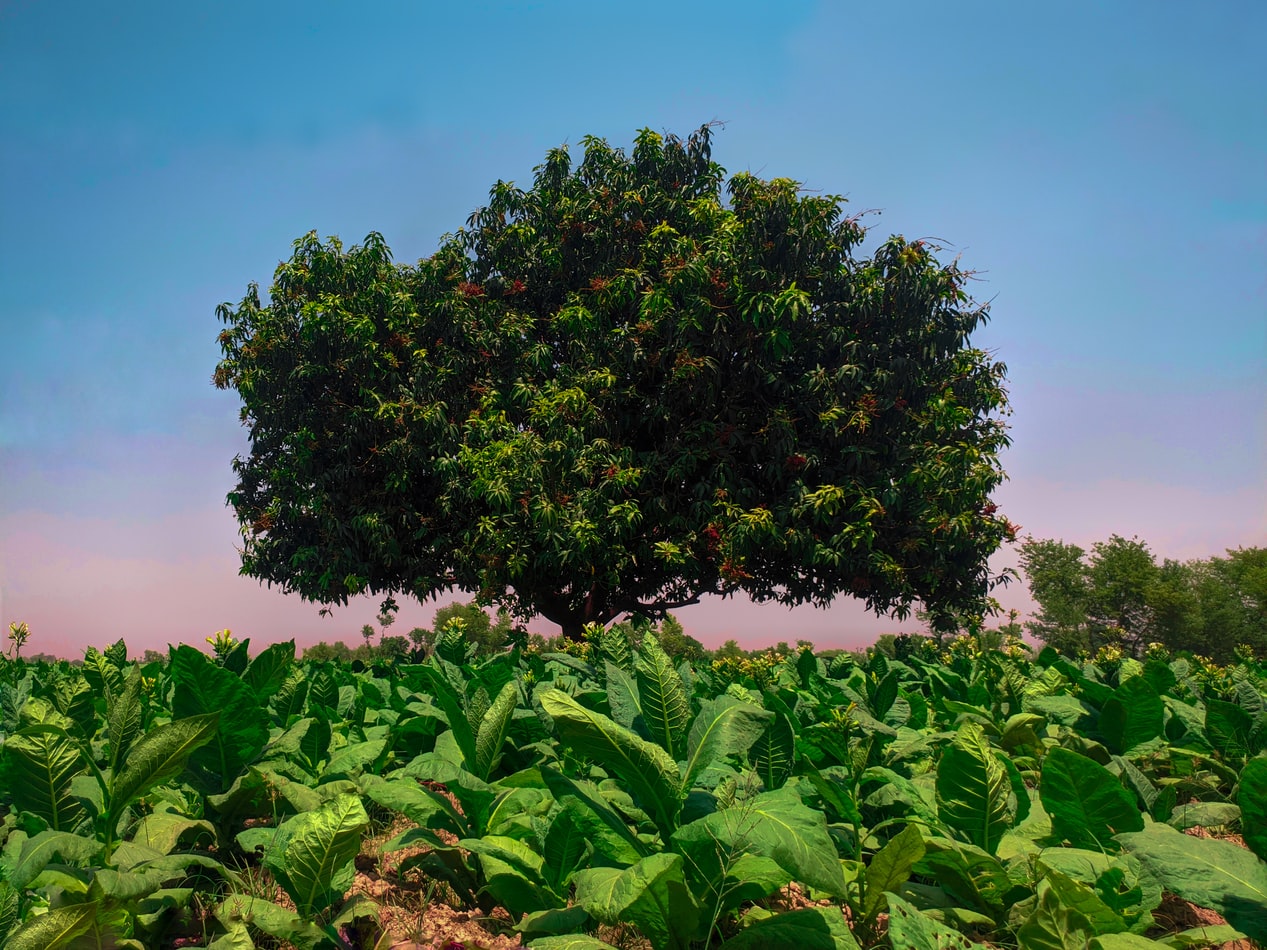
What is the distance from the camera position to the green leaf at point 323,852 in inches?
66.0

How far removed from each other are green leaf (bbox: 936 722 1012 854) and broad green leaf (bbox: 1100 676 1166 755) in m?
1.31

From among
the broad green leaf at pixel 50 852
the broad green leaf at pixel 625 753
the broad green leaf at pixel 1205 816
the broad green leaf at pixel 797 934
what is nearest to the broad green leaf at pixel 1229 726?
the broad green leaf at pixel 1205 816

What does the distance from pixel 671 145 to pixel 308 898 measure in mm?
19212

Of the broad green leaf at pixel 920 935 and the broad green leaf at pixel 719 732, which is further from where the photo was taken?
the broad green leaf at pixel 719 732

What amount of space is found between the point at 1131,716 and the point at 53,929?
10.9 feet

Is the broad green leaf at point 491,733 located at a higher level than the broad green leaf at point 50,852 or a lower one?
higher

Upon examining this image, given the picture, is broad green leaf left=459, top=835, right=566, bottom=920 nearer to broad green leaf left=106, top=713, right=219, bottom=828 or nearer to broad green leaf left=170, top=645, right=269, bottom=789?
broad green leaf left=106, top=713, right=219, bottom=828

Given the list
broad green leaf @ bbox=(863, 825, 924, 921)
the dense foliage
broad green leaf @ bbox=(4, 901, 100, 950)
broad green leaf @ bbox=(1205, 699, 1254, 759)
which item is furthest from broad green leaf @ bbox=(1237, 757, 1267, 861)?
the dense foliage

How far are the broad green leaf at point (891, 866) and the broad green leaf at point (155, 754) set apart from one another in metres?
1.65

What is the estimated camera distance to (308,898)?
1.70 metres

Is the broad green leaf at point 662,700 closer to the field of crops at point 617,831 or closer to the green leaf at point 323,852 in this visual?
the field of crops at point 617,831

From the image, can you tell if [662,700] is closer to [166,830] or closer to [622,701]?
[622,701]

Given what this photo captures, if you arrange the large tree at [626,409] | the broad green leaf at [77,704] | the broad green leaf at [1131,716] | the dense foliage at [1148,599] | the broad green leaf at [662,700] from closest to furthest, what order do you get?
the broad green leaf at [662,700] < the broad green leaf at [77,704] < the broad green leaf at [1131,716] < the large tree at [626,409] < the dense foliage at [1148,599]

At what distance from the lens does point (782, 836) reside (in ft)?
4.75
